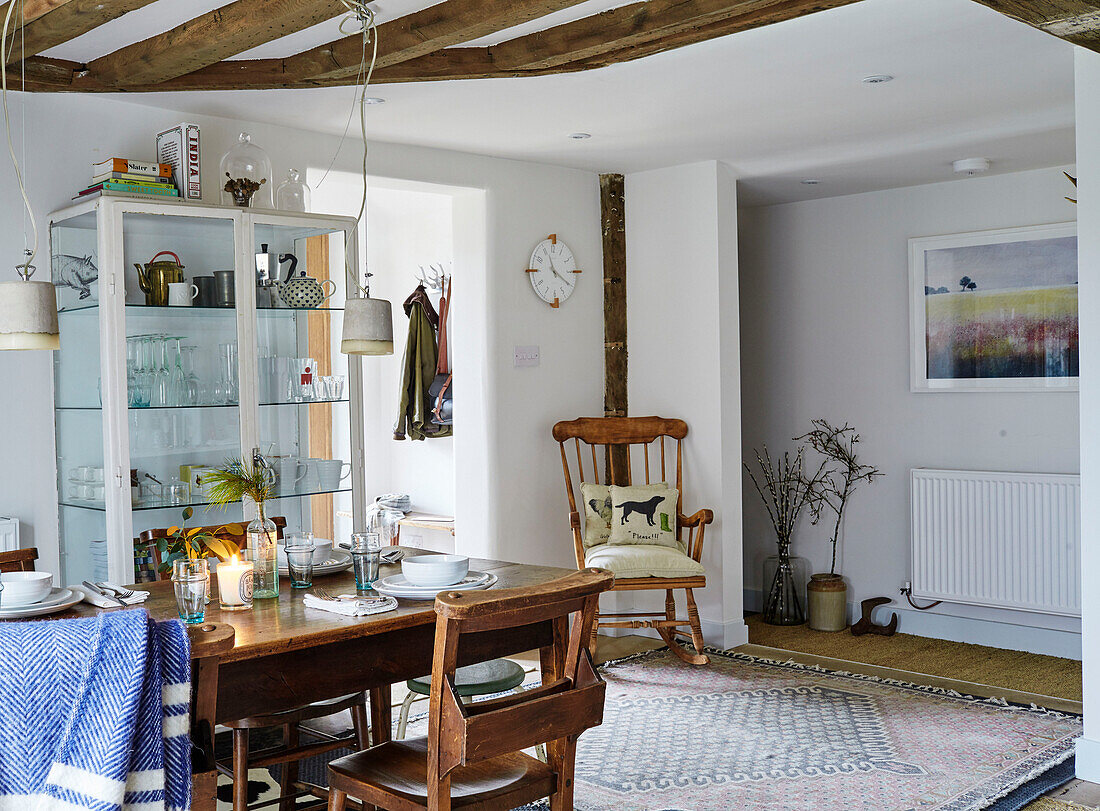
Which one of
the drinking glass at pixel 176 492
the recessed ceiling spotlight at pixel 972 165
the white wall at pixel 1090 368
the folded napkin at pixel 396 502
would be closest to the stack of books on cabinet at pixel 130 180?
the drinking glass at pixel 176 492

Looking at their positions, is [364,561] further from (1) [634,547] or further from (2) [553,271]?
(2) [553,271]

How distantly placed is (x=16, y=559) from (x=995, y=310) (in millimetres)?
4613

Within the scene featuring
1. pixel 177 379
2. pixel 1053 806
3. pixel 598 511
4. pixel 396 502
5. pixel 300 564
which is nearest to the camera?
pixel 300 564

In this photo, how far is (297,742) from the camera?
2.92 m

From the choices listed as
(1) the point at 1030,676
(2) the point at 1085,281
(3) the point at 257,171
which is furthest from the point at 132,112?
(1) the point at 1030,676

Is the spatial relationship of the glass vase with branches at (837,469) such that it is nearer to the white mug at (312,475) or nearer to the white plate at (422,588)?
the white mug at (312,475)

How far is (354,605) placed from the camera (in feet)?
7.54

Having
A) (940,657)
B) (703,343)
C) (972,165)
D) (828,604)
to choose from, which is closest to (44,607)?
(703,343)

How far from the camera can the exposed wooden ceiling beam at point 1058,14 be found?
247 centimetres

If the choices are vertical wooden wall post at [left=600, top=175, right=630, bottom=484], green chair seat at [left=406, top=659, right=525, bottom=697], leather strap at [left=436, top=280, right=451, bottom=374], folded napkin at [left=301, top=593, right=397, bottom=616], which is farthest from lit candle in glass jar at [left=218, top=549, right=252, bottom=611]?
leather strap at [left=436, top=280, right=451, bottom=374]

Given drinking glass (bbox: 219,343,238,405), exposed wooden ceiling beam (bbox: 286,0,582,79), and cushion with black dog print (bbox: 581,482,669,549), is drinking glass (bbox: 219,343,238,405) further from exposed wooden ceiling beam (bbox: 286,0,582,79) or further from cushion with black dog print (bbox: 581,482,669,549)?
cushion with black dog print (bbox: 581,482,669,549)

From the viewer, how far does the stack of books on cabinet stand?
3.51 m

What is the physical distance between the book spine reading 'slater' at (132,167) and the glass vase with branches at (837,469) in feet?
12.8

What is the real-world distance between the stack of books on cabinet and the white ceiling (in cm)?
33
